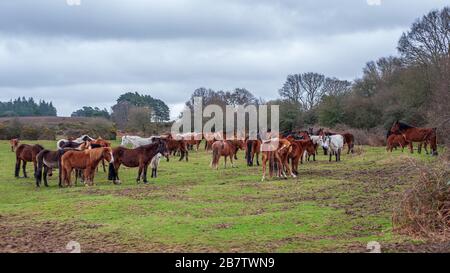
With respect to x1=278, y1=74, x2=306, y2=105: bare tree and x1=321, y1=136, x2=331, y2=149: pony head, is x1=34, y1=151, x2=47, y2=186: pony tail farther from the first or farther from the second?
x1=278, y1=74, x2=306, y2=105: bare tree

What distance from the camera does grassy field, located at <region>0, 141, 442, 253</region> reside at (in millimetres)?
9477

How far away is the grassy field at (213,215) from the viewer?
948cm

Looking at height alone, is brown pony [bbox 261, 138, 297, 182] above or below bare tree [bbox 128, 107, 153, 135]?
below

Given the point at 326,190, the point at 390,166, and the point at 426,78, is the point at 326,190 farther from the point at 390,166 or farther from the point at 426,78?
the point at 426,78

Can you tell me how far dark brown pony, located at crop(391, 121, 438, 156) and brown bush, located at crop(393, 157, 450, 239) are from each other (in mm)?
16776

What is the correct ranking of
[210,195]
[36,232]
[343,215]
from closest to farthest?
[36,232] → [343,215] → [210,195]

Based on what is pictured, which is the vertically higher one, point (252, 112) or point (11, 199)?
point (252, 112)

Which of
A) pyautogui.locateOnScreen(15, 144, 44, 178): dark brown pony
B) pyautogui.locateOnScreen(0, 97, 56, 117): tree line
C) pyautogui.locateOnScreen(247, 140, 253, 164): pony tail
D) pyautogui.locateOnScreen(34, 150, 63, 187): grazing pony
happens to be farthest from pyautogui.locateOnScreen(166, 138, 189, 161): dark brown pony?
pyautogui.locateOnScreen(0, 97, 56, 117): tree line

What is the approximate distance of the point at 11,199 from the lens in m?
16.6

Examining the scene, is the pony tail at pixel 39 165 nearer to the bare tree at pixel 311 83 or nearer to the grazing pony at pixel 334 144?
the grazing pony at pixel 334 144

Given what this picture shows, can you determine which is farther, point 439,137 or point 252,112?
point 252,112
